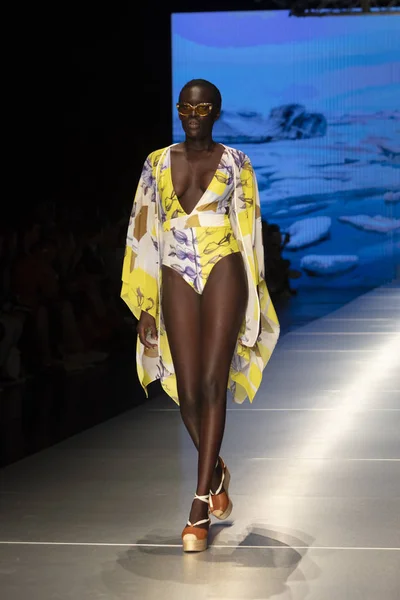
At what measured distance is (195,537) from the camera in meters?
2.67

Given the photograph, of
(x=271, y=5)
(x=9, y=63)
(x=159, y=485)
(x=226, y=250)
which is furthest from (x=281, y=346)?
(x=271, y=5)

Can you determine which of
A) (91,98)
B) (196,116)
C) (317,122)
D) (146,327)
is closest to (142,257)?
(146,327)

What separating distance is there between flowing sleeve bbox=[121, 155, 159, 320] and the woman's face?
0.57 feet

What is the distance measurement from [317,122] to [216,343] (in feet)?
45.9

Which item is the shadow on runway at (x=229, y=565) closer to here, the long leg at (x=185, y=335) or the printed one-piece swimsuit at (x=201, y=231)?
the long leg at (x=185, y=335)

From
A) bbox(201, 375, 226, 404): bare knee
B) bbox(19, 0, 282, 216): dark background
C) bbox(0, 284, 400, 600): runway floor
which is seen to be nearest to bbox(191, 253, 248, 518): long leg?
bbox(201, 375, 226, 404): bare knee

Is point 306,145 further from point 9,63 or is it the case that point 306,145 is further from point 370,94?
point 9,63

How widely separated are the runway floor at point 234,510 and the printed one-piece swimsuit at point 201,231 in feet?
2.10

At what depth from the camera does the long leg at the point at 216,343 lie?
2734 millimetres

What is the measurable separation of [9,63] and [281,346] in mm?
3320

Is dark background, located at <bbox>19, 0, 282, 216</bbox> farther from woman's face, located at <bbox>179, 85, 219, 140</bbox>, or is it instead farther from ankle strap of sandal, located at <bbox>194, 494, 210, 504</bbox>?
ankle strap of sandal, located at <bbox>194, 494, 210, 504</bbox>

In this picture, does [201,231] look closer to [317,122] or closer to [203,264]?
[203,264]

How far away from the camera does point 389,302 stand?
11.4 m

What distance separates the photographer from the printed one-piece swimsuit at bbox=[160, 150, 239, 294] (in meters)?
2.74
